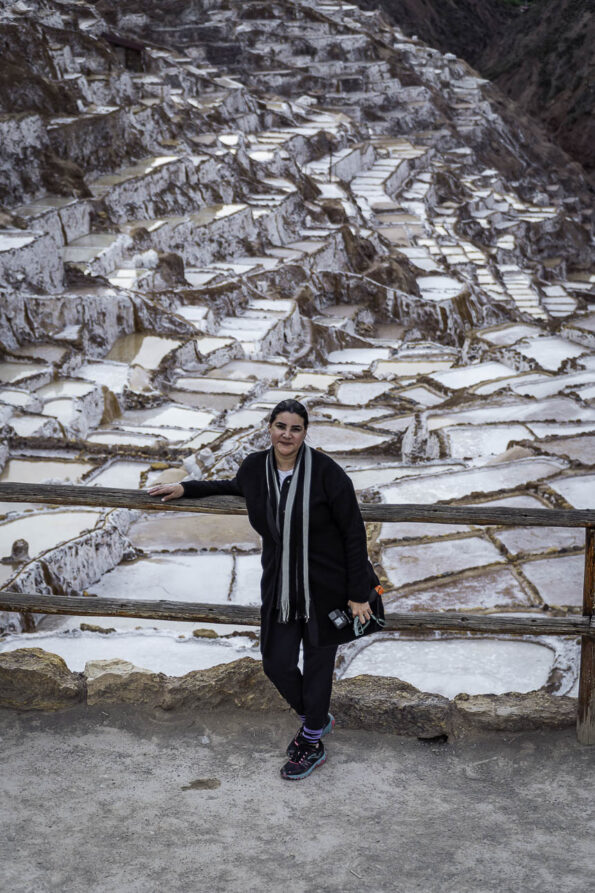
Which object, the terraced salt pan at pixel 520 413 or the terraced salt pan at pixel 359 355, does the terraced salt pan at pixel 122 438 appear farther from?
the terraced salt pan at pixel 359 355

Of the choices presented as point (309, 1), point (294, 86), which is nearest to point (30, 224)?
point (294, 86)

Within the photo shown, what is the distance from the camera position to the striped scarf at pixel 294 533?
11.4ft

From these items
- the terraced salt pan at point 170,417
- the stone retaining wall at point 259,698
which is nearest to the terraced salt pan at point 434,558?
the stone retaining wall at point 259,698

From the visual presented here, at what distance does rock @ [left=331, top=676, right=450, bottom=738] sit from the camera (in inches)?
156

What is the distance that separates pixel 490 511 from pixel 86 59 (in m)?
36.8

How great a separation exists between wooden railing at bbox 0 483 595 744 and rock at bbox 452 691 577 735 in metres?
0.13

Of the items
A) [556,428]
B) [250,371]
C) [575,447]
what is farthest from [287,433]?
[250,371]

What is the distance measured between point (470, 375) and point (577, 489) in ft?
29.6

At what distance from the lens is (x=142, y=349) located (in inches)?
834

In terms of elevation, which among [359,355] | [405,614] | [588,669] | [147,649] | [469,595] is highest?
[405,614]

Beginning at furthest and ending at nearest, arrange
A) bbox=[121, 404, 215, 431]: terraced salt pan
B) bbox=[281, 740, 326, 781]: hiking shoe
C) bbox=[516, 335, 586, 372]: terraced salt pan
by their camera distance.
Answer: bbox=[516, 335, 586, 372]: terraced salt pan → bbox=[121, 404, 215, 431]: terraced salt pan → bbox=[281, 740, 326, 781]: hiking shoe

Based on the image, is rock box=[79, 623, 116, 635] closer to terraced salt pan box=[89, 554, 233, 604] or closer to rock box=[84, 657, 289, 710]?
terraced salt pan box=[89, 554, 233, 604]

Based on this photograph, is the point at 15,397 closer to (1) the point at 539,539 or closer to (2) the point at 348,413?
(2) the point at 348,413

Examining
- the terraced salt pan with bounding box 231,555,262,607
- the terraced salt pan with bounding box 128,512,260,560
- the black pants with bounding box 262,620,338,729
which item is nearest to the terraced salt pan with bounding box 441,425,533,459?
the terraced salt pan with bounding box 128,512,260,560
